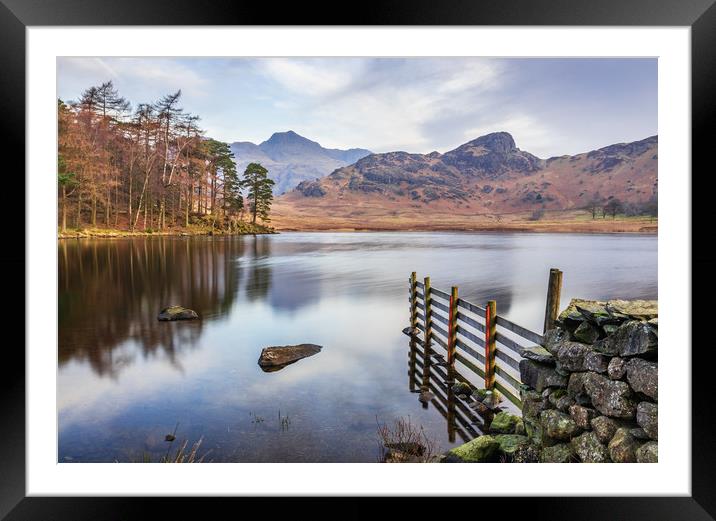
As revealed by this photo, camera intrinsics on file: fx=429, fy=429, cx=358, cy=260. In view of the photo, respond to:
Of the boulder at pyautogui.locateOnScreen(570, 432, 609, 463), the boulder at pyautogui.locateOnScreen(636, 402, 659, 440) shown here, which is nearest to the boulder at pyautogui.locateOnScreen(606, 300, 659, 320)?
the boulder at pyautogui.locateOnScreen(636, 402, 659, 440)

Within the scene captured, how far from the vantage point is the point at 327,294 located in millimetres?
17188

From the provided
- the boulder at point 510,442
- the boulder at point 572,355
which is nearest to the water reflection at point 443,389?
the boulder at point 510,442

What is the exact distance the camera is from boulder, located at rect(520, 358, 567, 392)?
3521mm

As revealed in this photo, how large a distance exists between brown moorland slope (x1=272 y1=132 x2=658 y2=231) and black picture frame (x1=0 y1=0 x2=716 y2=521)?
37237mm

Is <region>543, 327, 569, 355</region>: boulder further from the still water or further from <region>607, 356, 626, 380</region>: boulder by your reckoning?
the still water

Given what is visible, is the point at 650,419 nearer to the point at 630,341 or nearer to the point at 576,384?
the point at 630,341

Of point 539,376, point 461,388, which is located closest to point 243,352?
point 461,388

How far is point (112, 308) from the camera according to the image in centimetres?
1318

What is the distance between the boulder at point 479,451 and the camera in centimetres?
382

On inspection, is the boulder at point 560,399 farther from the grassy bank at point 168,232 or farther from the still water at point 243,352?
the grassy bank at point 168,232
